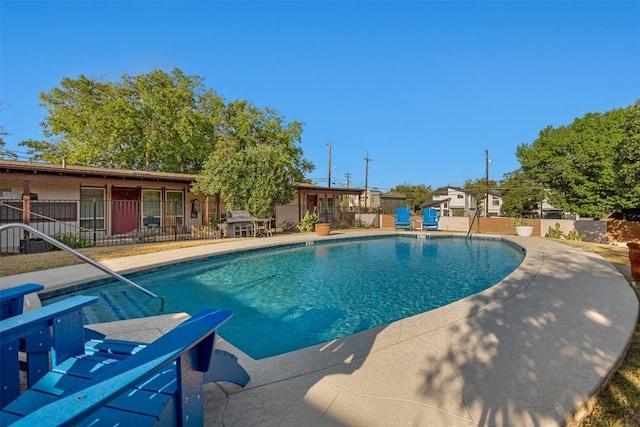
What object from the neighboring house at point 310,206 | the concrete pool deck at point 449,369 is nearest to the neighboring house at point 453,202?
the neighboring house at point 310,206

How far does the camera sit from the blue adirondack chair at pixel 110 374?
992mm

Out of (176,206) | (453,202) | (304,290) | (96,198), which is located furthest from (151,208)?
(453,202)

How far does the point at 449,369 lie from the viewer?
2.61m

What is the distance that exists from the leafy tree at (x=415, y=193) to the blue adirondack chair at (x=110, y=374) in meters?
54.7

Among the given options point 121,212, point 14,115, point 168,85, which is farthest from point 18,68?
point 14,115

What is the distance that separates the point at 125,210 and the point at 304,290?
11802mm

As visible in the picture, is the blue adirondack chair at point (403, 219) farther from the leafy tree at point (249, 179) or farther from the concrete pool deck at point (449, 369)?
the concrete pool deck at point (449, 369)

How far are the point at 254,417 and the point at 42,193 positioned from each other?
14.5 metres

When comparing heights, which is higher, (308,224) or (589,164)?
(589,164)

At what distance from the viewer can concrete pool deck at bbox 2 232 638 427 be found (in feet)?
6.74

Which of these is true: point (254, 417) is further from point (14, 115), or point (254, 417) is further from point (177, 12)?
point (14, 115)

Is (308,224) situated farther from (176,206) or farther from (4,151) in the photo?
(4,151)

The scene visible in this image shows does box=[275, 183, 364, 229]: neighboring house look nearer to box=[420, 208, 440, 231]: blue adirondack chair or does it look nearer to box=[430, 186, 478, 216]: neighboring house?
box=[420, 208, 440, 231]: blue adirondack chair

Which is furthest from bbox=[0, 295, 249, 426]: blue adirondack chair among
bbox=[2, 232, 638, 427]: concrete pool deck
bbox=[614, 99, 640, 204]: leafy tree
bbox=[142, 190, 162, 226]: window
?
bbox=[142, 190, 162, 226]: window
